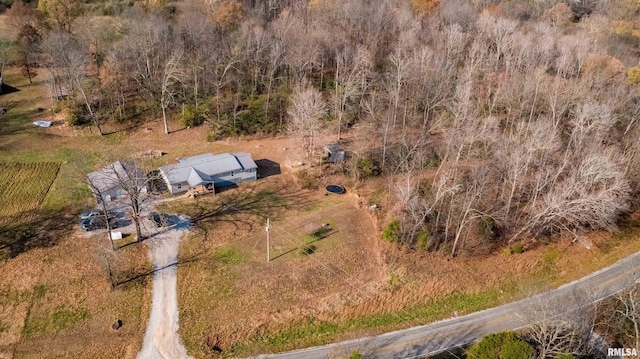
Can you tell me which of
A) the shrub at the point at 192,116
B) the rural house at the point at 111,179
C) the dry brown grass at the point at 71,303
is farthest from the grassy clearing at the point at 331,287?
the shrub at the point at 192,116

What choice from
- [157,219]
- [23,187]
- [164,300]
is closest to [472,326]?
[164,300]

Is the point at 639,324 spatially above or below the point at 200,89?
below

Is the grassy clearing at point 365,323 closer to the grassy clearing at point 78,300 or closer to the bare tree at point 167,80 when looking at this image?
the grassy clearing at point 78,300

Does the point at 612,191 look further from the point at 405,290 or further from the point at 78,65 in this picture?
the point at 78,65

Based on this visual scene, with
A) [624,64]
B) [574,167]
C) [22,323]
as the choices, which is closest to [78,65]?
[22,323]

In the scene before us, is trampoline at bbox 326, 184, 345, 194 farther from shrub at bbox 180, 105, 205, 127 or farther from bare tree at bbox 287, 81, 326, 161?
shrub at bbox 180, 105, 205, 127

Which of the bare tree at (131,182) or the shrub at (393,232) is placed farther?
the shrub at (393,232)

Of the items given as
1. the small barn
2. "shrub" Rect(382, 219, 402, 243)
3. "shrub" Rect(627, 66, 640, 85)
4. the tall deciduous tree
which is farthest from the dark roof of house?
"shrub" Rect(627, 66, 640, 85)
